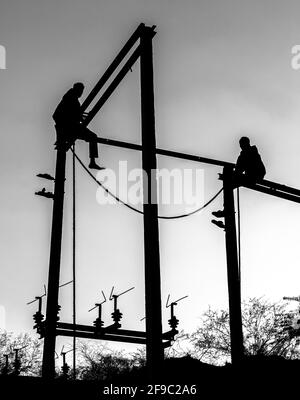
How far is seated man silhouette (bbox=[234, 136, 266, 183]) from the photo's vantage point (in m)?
12.0

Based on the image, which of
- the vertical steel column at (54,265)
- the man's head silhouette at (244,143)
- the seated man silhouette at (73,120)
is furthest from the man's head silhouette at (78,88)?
the man's head silhouette at (244,143)

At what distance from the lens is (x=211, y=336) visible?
47.9m

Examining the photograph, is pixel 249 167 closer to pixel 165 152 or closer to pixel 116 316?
pixel 165 152

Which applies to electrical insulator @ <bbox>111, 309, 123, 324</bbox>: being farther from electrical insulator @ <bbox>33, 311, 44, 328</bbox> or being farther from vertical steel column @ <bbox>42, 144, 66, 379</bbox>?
vertical steel column @ <bbox>42, 144, 66, 379</bbox>

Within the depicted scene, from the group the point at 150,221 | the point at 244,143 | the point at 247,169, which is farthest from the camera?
the point at 244,143

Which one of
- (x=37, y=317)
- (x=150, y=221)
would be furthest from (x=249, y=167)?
(x=37, y=317)

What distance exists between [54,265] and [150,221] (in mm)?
4978

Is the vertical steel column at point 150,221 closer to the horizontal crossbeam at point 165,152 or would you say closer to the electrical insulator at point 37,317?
the horizontal crossbeam at point 165,152

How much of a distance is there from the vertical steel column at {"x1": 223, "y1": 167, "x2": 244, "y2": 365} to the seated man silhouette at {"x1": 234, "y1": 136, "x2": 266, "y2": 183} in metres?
0.27

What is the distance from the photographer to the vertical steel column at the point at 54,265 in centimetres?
1134

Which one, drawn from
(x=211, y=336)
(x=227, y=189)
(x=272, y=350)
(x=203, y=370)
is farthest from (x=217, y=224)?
(x=211, y=336)

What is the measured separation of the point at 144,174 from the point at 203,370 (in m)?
3.29

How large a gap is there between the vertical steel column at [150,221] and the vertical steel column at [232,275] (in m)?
3.83

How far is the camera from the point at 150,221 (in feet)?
24.1
